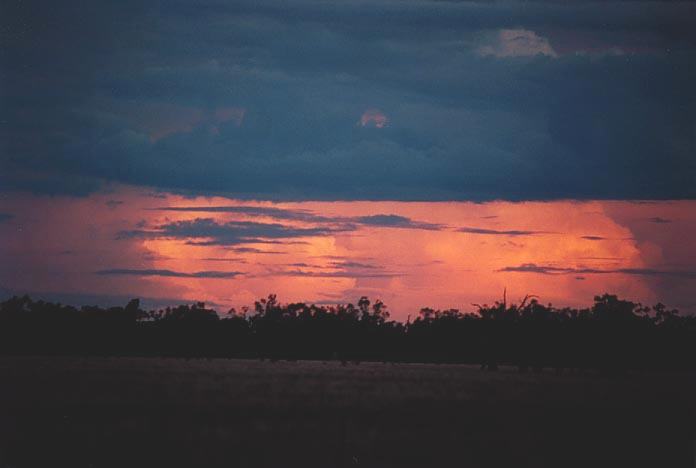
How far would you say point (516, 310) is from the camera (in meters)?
133

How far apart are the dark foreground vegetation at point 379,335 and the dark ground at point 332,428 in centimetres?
6411

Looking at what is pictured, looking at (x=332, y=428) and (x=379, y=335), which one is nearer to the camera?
(x=332, y=428)

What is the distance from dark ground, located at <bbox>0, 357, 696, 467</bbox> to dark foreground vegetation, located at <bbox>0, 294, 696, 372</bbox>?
2524 inches

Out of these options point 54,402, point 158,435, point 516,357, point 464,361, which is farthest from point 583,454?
point 464,361

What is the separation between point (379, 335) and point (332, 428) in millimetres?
149332

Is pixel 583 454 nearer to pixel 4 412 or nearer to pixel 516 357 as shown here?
pixel 4 412

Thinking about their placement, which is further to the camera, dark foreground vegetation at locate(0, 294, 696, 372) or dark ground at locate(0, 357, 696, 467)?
dark foreground vegetation at locate(0, 294, 696, 372)

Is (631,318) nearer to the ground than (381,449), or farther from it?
farther from it

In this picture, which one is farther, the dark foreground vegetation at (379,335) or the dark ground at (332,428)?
the dark foreground vegetation at (379,335)

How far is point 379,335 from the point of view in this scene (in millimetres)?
181625

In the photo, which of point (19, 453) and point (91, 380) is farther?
point (91, 380)

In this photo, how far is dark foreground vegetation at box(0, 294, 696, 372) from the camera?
390ft

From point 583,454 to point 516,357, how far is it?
10136cm

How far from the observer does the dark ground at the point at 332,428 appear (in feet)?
84.1
